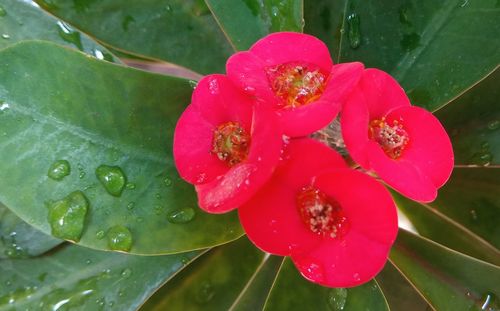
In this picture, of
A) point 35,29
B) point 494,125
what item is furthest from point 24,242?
point 494,125

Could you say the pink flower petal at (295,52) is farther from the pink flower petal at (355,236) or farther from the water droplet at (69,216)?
the water droplet at (69,216)

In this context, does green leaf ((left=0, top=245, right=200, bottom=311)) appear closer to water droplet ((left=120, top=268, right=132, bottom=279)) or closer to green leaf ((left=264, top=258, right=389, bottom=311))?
water droplet ((left=120, top=268, right=132, bottom=279))

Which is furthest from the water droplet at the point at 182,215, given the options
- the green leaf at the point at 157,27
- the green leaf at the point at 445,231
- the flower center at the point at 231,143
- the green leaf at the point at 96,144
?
the green leaf at the point at 445,231

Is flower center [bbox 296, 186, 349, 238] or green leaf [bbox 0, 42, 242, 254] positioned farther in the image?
green leaf [bbox 0, 42, 242, 254]

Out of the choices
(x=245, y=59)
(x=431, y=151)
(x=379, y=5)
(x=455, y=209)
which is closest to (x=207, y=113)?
(x=245, y=59)

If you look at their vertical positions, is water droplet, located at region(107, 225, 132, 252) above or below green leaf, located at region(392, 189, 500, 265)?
above

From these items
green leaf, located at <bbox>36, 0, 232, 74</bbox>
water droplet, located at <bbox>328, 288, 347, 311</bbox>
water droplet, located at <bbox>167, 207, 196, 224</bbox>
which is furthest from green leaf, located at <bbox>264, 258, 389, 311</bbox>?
green leaf, located at <bbox>36, 0, 232, 74</bbox>

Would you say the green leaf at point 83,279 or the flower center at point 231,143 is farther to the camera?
the green leaf at point 83,279
